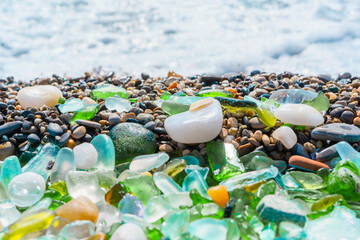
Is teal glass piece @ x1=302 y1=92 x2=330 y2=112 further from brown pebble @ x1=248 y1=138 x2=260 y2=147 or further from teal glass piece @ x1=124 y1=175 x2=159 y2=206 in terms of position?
teal glass piece @ x1=124 y1=175 x2=159 y2=206

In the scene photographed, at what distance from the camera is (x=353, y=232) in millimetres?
919

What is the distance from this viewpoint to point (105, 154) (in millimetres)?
1372

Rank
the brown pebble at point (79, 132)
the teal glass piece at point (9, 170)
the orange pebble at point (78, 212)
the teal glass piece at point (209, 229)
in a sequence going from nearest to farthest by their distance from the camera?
the teal glass piece at point (209, 229)
the orange pebble at point (78, 212)
the teal glass piece at point (9, 170)
the brown pebble at point (79, 132)

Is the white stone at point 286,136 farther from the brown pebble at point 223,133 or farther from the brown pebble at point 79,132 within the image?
the brown pebble at point 79,132

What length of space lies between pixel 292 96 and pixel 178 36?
4085 mm

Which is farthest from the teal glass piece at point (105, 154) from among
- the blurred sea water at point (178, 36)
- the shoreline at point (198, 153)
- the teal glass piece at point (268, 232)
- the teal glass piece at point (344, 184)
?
the blurred sea water at point (178, 36)

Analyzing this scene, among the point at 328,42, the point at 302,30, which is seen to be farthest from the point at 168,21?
the point at 328,42

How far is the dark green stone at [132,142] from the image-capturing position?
1452 millimetres

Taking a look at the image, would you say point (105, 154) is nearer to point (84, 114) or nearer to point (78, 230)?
point (84, 114)

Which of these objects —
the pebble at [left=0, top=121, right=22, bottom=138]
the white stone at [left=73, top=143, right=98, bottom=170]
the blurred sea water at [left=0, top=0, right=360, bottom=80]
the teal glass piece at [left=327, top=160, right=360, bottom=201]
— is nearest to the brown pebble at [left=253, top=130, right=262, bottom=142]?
the teal glass piece at [left=327, top=160, right=360, bottom=201]

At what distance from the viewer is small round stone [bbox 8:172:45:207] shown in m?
1.12

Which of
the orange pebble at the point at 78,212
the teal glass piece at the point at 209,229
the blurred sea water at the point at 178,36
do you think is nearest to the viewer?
the teal glass piece at the point at 209,229

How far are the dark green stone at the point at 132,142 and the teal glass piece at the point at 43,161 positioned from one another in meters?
0.26

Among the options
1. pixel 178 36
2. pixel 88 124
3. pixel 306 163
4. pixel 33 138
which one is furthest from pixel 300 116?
pixel 178 36
